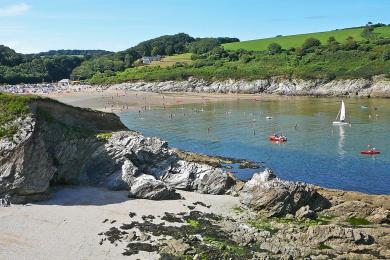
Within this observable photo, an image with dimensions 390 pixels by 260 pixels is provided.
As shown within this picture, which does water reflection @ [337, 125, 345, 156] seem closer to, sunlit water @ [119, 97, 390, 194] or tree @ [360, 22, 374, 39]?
sunlit water @ [119, 97, 390, 194]

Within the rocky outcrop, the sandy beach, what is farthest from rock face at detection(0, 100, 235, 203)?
the rocky outcrop

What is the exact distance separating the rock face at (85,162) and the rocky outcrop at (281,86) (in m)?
106

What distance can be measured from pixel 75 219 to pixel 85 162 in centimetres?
998

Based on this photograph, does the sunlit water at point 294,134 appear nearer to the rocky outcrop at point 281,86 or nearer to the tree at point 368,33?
the rocky outcrop at point 281,86

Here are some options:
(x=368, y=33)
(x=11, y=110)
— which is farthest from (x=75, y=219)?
(x=368, y=33)

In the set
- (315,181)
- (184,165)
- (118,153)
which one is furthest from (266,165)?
(118,153)

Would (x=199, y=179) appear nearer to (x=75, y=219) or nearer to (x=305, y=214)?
(x=305, y=214)

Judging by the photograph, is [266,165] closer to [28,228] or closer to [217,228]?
[217,228]

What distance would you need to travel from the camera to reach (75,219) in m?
34.2

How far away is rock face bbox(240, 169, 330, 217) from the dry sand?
6.13 feet

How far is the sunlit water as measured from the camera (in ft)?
176

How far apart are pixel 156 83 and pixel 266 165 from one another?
120590mm

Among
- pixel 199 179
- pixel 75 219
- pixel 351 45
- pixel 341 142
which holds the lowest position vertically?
pixel 75 219

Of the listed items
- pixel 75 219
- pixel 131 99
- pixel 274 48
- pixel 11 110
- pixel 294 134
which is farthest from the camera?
pixel 274 48
